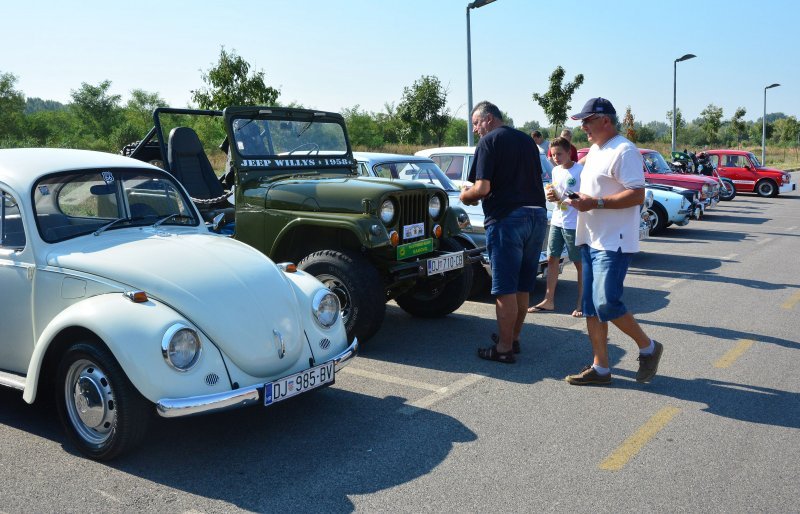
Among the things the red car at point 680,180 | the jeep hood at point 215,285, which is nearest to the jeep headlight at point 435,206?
the jeep hood at point 215,285

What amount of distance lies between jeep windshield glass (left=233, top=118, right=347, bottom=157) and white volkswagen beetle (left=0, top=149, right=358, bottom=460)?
2.03 m

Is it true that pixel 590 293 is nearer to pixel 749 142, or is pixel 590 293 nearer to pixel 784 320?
pixel 784 320

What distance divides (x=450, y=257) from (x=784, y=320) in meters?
3.68

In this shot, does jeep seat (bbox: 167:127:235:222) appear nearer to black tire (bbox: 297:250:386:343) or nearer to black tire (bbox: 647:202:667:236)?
black tire (bbox: 297:250:386:343)

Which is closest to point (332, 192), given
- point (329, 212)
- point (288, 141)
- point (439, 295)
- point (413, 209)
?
point (329, 212)

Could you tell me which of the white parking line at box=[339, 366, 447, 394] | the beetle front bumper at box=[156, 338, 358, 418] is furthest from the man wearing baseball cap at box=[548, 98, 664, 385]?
the beetle front bumper at box=[156, 338, 358, 418]

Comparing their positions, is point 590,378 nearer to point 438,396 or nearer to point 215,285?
point 438,396

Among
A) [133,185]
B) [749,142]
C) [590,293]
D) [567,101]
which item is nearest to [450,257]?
[590,293]

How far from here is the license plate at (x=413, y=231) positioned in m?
6.51

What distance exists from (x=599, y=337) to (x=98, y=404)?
3376mm

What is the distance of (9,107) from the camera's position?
4478 centimetres

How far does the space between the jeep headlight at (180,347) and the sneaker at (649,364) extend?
315 cm

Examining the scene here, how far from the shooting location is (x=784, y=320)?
738cm

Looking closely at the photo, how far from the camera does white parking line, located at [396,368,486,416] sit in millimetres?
4863
